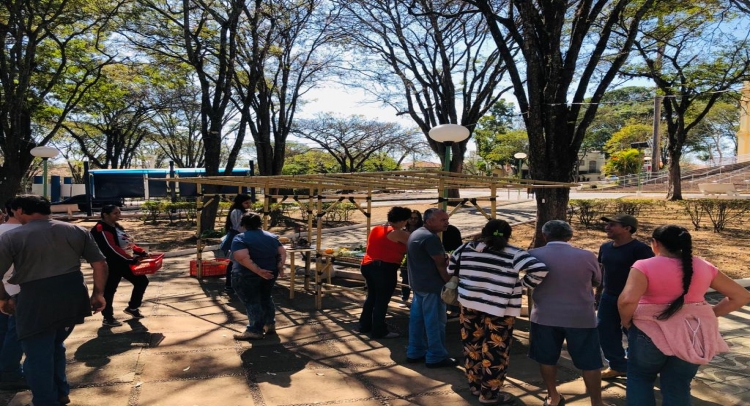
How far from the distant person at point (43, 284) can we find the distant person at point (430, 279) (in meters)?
2.52

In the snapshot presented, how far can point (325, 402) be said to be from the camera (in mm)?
3791

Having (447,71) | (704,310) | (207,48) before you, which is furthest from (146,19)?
(704,310)

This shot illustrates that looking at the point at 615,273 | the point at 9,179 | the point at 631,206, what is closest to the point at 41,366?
the point at 615,273

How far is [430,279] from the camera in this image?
4316 millimetres

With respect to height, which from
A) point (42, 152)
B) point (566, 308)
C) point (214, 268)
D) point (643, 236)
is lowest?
point (214, 268)

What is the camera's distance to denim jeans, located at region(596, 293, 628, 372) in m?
4.15

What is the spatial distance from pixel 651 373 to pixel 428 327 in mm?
1884

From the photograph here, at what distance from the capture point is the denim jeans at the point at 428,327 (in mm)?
4363

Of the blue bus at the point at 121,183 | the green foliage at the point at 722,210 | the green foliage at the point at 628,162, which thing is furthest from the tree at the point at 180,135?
the green foliage at the point at 628,162

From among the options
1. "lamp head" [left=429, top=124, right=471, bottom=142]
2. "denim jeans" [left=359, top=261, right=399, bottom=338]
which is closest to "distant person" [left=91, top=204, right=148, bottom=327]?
"denim jeans" [left=359, top=261, right=399, bottom=338]

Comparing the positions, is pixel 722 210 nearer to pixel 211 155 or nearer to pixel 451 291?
pixel 451 291

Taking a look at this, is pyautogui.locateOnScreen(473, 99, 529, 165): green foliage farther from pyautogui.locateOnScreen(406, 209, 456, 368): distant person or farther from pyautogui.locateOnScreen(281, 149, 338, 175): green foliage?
pyautogui.locateOnScreen(406, 209, 456, 368): distant person

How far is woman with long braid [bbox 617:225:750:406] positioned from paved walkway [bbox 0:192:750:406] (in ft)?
3.59

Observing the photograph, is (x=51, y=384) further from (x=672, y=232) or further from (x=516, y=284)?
(x=672, y=232)
